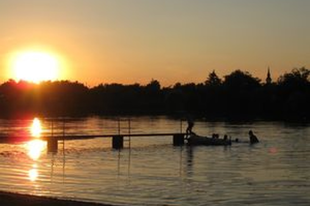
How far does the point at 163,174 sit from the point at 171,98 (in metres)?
150

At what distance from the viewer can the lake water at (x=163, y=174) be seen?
2103 centimetres

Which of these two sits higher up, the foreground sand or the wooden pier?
the wooden pier

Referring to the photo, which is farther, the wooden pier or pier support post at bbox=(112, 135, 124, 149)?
pier support post at bbox=(112, 135, 124, 149)

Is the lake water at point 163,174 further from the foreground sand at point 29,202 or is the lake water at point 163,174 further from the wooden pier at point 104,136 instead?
the foreground sand at point 29,202

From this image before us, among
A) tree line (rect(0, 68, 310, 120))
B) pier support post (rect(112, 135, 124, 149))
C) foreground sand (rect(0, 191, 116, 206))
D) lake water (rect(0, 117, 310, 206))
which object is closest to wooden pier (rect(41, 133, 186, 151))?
pier support post (rect(112, 135, 124, 149))

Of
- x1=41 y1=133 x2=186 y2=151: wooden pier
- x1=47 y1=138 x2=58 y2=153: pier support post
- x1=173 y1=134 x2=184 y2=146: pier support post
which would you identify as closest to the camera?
x1=47 y1=138 x2=58 y2=153: pier support post

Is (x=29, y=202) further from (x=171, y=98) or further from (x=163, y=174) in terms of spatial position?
(x=171, y=98)

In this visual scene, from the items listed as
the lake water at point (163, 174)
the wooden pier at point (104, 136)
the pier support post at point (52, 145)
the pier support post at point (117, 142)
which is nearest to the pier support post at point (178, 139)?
the wooden pier at point (104, 136)

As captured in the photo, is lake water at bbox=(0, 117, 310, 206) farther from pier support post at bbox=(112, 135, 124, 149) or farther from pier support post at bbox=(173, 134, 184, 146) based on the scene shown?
pier support post at bbox=(173, 134, 184, 146)

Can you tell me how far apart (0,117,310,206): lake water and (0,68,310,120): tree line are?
89.2m

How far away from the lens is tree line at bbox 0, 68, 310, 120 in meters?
144

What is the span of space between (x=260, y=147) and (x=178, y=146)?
6.84 meters

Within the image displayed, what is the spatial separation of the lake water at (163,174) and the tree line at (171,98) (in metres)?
89.2

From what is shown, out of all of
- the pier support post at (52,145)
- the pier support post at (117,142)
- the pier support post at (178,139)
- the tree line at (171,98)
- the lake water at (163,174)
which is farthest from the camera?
the tree line at (171,98)
